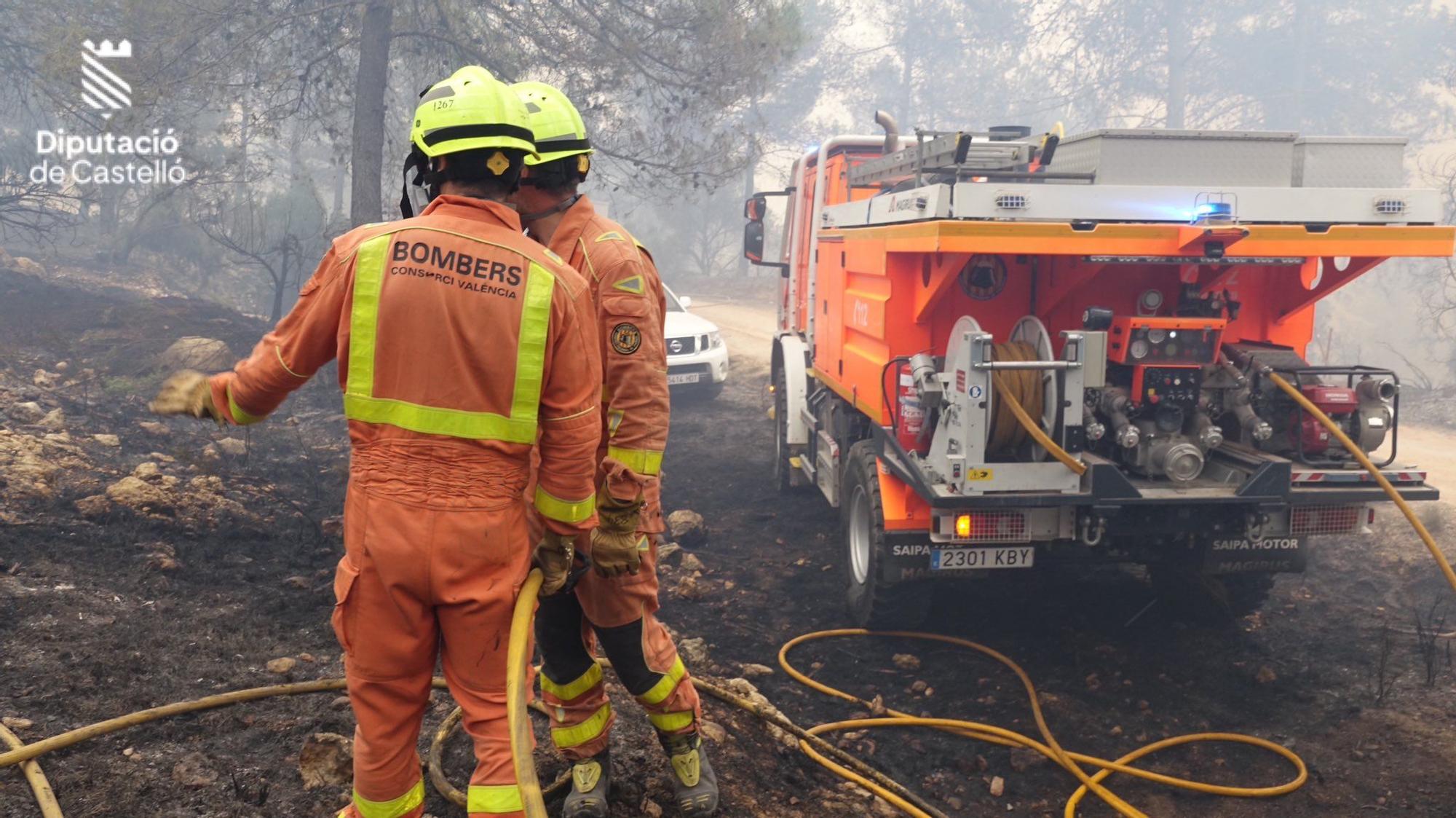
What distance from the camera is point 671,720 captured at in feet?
10.8

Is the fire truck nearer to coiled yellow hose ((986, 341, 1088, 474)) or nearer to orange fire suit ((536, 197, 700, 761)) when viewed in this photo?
coiled yellow hose ((986, 341, 1088, 474))

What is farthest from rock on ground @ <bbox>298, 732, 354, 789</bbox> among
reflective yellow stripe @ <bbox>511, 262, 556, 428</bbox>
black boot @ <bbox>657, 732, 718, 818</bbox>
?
reflective yellow stripe @ <bbox>511, 262, 556, 428</bbox>

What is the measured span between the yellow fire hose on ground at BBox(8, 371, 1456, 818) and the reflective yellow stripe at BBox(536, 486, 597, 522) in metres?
0.17

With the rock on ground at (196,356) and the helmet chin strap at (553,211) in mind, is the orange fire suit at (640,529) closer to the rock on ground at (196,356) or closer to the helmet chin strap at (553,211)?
the helmet chin strap at (553,211)

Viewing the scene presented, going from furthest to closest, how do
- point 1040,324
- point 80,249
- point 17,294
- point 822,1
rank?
point 822,1 < point 80,249 < point 17,294 < point 1040,324

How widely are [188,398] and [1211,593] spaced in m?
5.28

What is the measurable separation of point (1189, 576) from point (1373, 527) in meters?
2.48

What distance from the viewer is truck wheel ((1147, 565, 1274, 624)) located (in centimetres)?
586

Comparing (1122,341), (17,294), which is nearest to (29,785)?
(1122,341)

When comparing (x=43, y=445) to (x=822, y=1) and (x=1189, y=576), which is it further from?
→ (x=822, y=1)

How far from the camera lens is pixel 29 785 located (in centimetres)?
304

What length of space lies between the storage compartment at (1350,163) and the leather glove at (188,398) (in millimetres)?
4820

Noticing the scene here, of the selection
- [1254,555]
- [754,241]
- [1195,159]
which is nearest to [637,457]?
[1195,159]

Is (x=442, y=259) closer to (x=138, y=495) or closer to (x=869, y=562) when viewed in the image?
(x=869, y=562)
